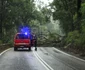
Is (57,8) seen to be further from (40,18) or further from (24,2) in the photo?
(40,18)

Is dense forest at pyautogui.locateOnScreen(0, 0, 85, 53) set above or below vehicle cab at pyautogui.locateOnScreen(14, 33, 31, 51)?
above

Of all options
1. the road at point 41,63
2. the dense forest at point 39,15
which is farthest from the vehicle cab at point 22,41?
the dense forest at point 39,15

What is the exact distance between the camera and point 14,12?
63.4 metres

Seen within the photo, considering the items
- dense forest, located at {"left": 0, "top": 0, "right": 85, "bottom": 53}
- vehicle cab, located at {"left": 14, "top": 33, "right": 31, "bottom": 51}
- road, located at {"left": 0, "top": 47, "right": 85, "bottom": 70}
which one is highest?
dense forest, located at {"left": 0, "top": 0, "right": 85, "bottom": 53}

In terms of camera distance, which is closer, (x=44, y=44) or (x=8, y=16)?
(x=44, y=44)

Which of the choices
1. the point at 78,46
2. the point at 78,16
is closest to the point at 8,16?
the point at 78,16

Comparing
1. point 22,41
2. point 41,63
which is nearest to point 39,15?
point 22,41

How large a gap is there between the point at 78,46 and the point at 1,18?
3120cm

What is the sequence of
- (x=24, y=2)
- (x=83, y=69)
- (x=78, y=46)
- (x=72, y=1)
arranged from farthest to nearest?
(x=24, y=2) < (x=72, y=1) < (x=78, y=46) < (x=83, y=69)

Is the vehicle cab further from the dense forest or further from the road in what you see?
the dense forest

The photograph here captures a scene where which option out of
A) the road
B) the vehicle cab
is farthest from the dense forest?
the road

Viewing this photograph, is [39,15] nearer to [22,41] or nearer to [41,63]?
[22,41]

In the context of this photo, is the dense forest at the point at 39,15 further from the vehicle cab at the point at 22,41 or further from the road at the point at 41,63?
the road at the point at 41,63

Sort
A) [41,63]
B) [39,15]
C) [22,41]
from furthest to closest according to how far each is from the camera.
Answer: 1. [39,15]
2. [22,41]
3. [41,63]
